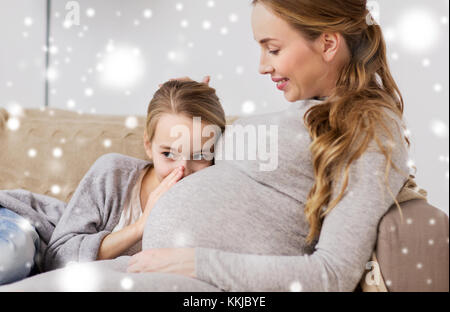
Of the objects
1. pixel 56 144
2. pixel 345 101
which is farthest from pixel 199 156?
pixel 56 144

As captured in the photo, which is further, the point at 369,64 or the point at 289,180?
the point at 369,64

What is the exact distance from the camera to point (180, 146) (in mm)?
1121

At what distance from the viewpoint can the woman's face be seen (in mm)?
1046

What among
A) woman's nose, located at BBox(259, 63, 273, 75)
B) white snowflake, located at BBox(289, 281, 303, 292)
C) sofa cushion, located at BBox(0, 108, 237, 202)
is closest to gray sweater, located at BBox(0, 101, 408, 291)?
white snowflake, located at BBox(289, 281, 303, 292)

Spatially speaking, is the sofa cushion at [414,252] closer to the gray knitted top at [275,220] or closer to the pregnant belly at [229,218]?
the gray knitted top at [275,220]

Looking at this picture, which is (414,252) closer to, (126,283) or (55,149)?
(126,283)

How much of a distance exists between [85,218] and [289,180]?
21.8 inches

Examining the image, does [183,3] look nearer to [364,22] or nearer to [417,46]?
[417,46]

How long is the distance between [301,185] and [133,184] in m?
0.53

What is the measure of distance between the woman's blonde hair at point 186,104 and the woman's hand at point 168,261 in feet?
1.23

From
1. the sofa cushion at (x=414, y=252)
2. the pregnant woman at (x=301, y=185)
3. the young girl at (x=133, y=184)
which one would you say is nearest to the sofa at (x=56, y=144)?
the young girl at (x=133, y=184)

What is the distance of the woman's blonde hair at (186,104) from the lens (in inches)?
45.4

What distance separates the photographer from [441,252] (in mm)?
838

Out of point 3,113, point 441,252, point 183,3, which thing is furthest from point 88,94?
point 441,252
